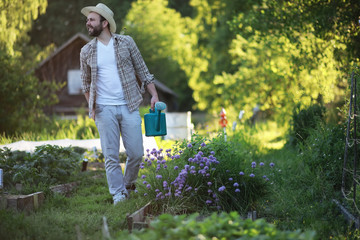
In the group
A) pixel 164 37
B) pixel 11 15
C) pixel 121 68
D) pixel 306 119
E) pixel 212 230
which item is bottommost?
pixel 212 230

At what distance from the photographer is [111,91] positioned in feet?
15.7

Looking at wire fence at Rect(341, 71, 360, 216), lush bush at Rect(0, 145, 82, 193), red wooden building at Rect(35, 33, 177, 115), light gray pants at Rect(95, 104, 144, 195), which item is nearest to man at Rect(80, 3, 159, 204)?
light gray pants at Rect(95, 104, 144, 195)

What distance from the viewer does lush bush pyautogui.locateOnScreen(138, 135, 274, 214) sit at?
4297 mm

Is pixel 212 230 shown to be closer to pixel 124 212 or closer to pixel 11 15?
pixel 124 212

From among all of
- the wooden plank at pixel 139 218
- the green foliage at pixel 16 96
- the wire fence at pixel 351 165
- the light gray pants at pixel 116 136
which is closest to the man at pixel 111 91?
the light gray pants at pixel 116 136

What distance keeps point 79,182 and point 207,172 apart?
2.08m

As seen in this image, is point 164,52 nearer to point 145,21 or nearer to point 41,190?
point 145,21

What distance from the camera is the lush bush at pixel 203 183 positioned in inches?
169

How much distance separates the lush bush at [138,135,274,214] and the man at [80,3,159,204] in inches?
14.8

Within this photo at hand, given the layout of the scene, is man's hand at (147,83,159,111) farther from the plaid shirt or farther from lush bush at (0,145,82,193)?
lush bush at (0,145,82,193)

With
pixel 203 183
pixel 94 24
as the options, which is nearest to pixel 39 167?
pixel 94 24

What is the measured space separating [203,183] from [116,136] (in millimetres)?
1062

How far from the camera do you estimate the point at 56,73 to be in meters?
21.3

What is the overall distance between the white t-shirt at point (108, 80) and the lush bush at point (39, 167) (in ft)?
4.07
